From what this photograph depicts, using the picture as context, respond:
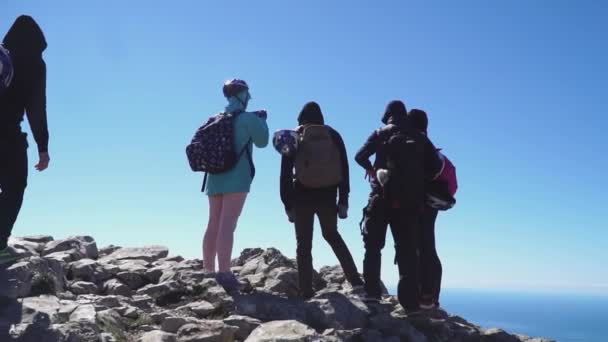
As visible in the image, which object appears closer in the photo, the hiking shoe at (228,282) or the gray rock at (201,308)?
the gray rock at (201,308)

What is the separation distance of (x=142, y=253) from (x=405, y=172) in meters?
8.67

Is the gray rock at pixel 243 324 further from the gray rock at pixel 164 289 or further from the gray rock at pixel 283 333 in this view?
the gray rock at pixel 164 289

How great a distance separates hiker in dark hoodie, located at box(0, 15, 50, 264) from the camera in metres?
6.28

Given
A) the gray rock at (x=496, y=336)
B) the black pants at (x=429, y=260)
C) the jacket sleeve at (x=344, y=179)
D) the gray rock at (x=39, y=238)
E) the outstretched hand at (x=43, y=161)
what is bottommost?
the gray rock at (x=496, y=336)

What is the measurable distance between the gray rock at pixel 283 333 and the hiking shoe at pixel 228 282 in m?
1.96

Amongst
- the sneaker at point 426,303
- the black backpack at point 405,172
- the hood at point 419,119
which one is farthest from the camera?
the hood at point 419,119

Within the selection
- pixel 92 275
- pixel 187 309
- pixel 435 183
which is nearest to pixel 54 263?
pixel 92 275

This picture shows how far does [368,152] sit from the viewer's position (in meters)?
8.73

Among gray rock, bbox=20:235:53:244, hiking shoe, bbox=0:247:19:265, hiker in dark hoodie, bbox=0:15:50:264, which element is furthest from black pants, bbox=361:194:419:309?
gray rock, bbox=20:235:53:244

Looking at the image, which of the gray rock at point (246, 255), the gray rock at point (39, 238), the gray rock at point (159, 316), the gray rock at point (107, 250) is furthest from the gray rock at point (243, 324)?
the gray rock at point (39, 238)

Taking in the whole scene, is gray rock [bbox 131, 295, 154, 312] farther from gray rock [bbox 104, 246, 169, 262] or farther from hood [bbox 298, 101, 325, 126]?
gray rock [bbox 104, 246, 169, 262]

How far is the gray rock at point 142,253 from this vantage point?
13.2 meters

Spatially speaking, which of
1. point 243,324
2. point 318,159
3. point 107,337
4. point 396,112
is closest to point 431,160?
point 396,112

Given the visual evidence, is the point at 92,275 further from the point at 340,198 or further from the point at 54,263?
the point at 340,198
